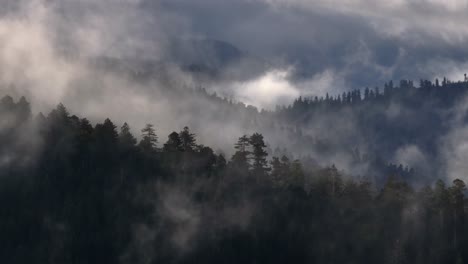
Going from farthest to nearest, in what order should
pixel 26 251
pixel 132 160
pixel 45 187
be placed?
pixel 132 160 → pixel 45 187 → pixel 26 251

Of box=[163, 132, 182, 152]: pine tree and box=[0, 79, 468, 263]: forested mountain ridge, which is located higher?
box=[163, 132, 182, 152]: pine tree

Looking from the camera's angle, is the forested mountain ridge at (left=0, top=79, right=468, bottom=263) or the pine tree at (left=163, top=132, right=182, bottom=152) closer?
the forested mountain ridge at (left=0, top=79, right=468, bottom=263)

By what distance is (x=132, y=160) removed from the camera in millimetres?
175375

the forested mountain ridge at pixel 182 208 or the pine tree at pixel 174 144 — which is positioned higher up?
the pine tree at pixel 174 144

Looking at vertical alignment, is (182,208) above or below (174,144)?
below

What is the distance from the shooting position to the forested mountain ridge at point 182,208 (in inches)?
6250

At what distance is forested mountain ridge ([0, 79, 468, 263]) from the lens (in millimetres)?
158750

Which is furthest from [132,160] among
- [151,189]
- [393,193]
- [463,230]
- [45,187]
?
[463,230]

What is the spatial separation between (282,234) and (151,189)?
2728cm

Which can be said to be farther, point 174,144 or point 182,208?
point 174,144

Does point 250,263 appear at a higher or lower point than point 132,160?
lower

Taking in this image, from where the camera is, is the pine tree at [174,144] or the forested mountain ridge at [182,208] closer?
the forested mountain ridge at [182,208]

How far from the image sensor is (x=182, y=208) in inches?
6781

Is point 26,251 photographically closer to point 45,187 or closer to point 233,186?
point 45,187
